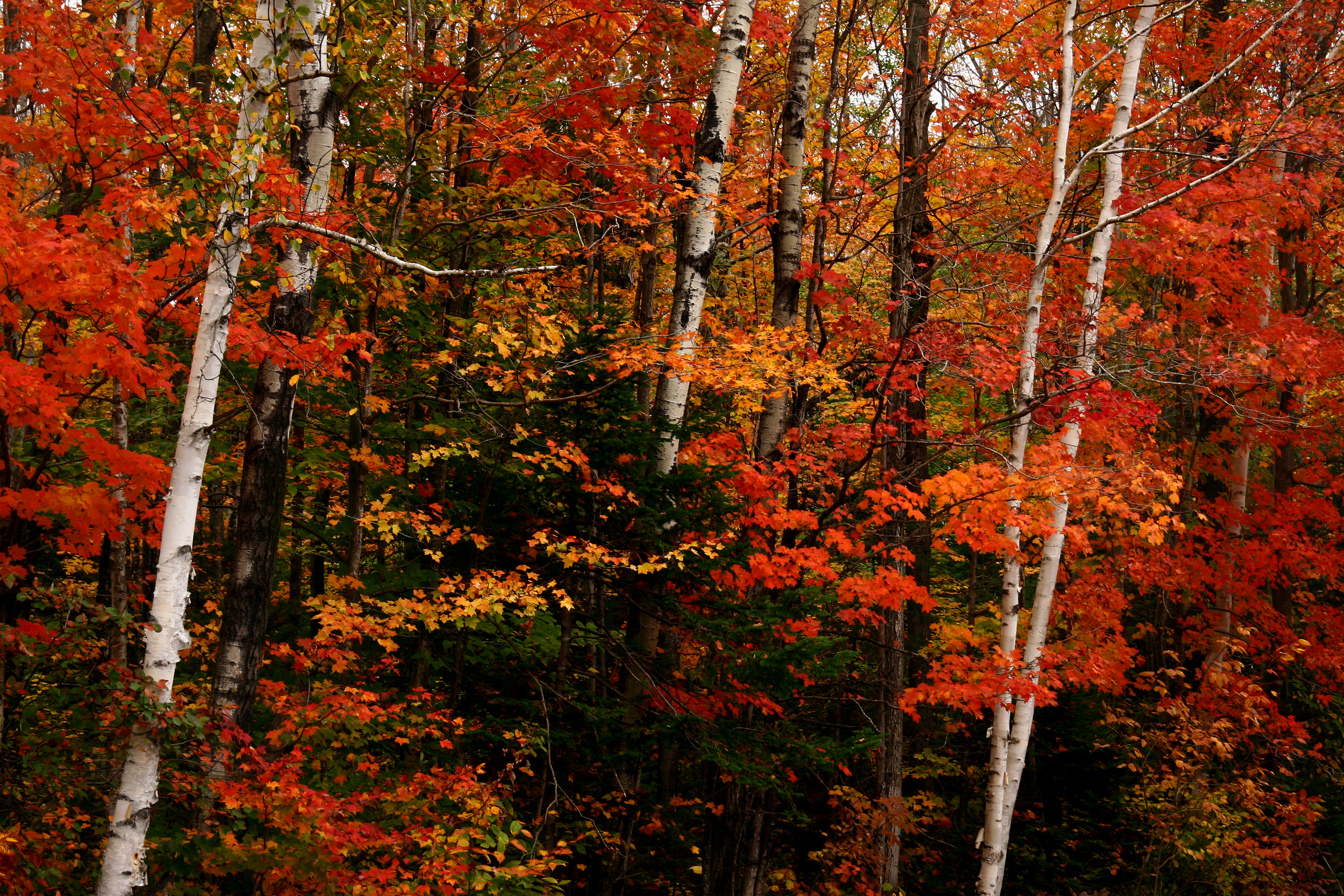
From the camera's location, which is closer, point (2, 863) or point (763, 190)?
point (2, 863)

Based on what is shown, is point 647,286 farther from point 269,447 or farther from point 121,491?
point 121,491

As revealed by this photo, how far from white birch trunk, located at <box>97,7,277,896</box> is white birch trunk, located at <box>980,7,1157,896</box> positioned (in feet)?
22.7

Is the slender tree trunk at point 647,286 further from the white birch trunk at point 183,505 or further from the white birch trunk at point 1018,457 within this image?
the white birch trunk at point 183,505

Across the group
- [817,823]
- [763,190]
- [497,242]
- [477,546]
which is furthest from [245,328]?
[817,823]

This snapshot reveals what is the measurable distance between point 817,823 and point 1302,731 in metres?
6.79

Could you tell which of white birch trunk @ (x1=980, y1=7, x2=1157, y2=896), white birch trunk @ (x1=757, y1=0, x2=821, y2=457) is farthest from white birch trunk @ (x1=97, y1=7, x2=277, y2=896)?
white birch trunk @ (x1=980, y1=7, x2=1157, y2=896)

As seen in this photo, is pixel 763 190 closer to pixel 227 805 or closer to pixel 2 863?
pixel 227 805

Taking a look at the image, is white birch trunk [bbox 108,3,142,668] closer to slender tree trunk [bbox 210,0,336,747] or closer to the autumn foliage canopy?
the autumn foliage canopy

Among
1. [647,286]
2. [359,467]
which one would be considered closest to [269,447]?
[359,467]

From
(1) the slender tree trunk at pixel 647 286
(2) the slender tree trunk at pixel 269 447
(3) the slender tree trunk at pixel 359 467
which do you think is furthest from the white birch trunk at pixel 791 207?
(2) the slender tree trunk at pixel 269 447

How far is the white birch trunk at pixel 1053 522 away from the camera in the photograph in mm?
8312

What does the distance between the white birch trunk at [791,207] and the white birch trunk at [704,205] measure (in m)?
0.89

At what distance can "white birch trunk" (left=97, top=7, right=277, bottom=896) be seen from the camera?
4.66 metres

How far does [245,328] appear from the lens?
18.0 ft
